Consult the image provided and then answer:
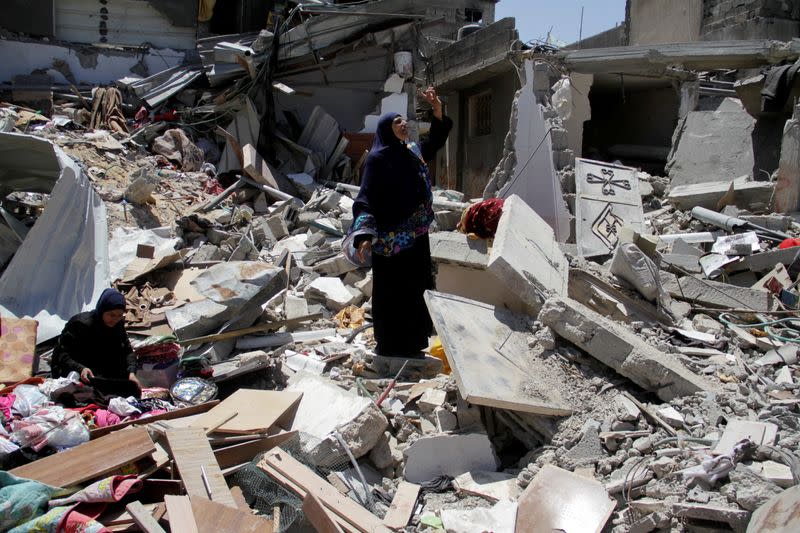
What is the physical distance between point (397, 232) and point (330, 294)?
1.91 meters

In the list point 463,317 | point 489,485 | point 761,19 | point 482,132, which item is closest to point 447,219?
point 463,317

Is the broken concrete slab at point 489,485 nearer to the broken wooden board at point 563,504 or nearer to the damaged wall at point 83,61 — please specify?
the broken wooden board at point 563,504

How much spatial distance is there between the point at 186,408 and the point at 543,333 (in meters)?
2.07

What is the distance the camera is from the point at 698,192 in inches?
290

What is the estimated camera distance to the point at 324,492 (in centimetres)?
294

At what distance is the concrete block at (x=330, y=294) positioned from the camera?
243 inches

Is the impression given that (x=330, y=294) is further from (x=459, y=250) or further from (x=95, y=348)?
(x=95, y=348)

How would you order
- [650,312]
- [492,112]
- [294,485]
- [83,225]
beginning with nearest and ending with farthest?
[294,485] < [650,312] < [83,225] < [492,112]

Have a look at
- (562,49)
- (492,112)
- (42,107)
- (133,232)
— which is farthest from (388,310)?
(42,107)

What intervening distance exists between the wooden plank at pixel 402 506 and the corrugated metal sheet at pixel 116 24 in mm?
15832

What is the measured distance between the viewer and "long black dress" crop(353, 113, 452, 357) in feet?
14.6

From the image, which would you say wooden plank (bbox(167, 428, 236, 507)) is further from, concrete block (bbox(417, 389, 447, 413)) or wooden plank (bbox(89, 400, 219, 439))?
concrete block (bbox(417, 389, 447, 413))

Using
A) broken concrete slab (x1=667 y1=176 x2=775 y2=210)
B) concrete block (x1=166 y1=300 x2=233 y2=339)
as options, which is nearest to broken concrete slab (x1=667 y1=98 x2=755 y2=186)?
broken concrete slab (x1=667 y1=176 x2=775 y2=210)

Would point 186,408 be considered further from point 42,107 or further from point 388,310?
point 42,107
